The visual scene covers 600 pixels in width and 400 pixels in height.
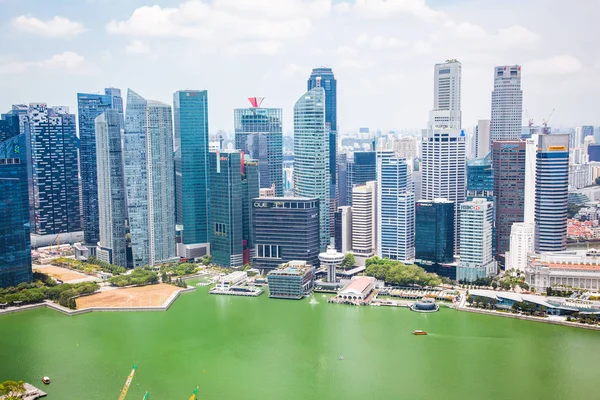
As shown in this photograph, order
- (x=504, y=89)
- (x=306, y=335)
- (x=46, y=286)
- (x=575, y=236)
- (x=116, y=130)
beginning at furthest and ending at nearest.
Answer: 1. (x=504, y=89)
2. (x=575, y=236)
3. (x=116, y=130)
4. (x=46, y=286)
5. (x=306, y=335)

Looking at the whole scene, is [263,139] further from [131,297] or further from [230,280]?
[131,297]

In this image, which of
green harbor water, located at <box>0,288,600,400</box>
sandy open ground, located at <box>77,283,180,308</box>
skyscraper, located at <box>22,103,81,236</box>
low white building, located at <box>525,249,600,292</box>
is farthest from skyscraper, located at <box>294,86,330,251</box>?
skyscraper, located at <box>22,103,81,236</box>

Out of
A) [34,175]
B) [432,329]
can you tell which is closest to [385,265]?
[432,329]

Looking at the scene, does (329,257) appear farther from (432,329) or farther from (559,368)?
(559,368)

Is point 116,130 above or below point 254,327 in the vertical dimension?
above

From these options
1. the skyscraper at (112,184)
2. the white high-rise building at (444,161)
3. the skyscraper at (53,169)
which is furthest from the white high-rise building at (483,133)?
the skyscraper at (53,169)

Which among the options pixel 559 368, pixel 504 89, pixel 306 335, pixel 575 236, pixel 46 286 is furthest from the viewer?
pixel 504 89
